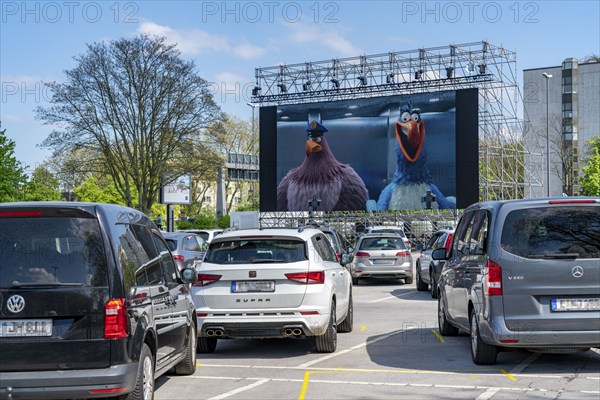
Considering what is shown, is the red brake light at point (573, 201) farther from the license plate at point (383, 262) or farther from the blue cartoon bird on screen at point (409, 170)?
the blue cartoon bird on screen at point (409, 170)

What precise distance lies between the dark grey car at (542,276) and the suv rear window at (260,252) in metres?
2.44

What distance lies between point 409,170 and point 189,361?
136ft

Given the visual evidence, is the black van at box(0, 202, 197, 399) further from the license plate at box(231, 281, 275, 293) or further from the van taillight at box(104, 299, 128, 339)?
the license plate at box(231, 281, 275, 293)

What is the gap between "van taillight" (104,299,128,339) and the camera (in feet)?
22.3

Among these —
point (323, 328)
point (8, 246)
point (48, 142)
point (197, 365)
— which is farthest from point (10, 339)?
point (48, 142)

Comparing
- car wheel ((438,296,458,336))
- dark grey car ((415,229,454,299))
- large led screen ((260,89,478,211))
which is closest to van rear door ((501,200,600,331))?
car wheel ((438,296,458,336))

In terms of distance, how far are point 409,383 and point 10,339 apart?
4.13 meters

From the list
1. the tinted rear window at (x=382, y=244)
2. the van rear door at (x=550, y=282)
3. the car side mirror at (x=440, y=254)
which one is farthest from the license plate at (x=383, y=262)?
the van rear door at (x=550, y=282)

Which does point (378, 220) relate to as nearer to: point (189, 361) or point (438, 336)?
point (438, 336)

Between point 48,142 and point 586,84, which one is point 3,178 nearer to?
point 48,142

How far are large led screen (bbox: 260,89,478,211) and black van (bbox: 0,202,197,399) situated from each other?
41682 mm

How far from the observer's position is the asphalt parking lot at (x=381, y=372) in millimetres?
8539

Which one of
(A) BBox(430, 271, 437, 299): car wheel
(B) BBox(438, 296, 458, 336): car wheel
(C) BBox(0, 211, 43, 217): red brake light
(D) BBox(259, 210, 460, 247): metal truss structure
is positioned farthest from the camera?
(D) BBox(259, 210, 460, 247): metal truss structure

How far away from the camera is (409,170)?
50.4m
